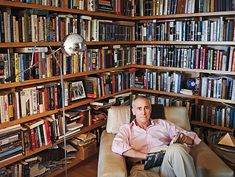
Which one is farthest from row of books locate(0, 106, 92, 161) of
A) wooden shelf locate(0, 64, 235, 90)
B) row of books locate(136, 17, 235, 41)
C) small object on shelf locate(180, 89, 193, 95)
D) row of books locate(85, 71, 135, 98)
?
row of books locate(136, 17, 235, 41)

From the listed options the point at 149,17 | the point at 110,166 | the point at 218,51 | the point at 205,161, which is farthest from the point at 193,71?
the point at 110,166

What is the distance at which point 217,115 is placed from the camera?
288cm

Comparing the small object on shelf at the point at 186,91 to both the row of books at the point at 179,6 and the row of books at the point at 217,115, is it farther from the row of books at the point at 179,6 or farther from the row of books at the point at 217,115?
the row of books at the point at 179,6

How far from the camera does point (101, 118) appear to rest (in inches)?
120

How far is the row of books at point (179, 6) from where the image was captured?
2.69m

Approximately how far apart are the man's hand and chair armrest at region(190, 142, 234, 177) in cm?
7

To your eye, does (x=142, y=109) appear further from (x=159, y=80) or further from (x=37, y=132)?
(x=159, y=80)

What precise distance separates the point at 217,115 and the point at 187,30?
1.05 meters

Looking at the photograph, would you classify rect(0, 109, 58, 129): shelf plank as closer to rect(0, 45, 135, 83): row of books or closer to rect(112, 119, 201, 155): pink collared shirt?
rect(0, 45, 135, 83): row of books

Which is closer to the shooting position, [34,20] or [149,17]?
[34,20]

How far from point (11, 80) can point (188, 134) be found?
1.52m

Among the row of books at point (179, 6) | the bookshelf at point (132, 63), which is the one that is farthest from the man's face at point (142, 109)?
the row of books at point (179, 6)

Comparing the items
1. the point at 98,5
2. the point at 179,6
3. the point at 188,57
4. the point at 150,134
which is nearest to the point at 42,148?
the point at 150,134

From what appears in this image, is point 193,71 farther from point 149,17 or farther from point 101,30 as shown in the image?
point 101,30
